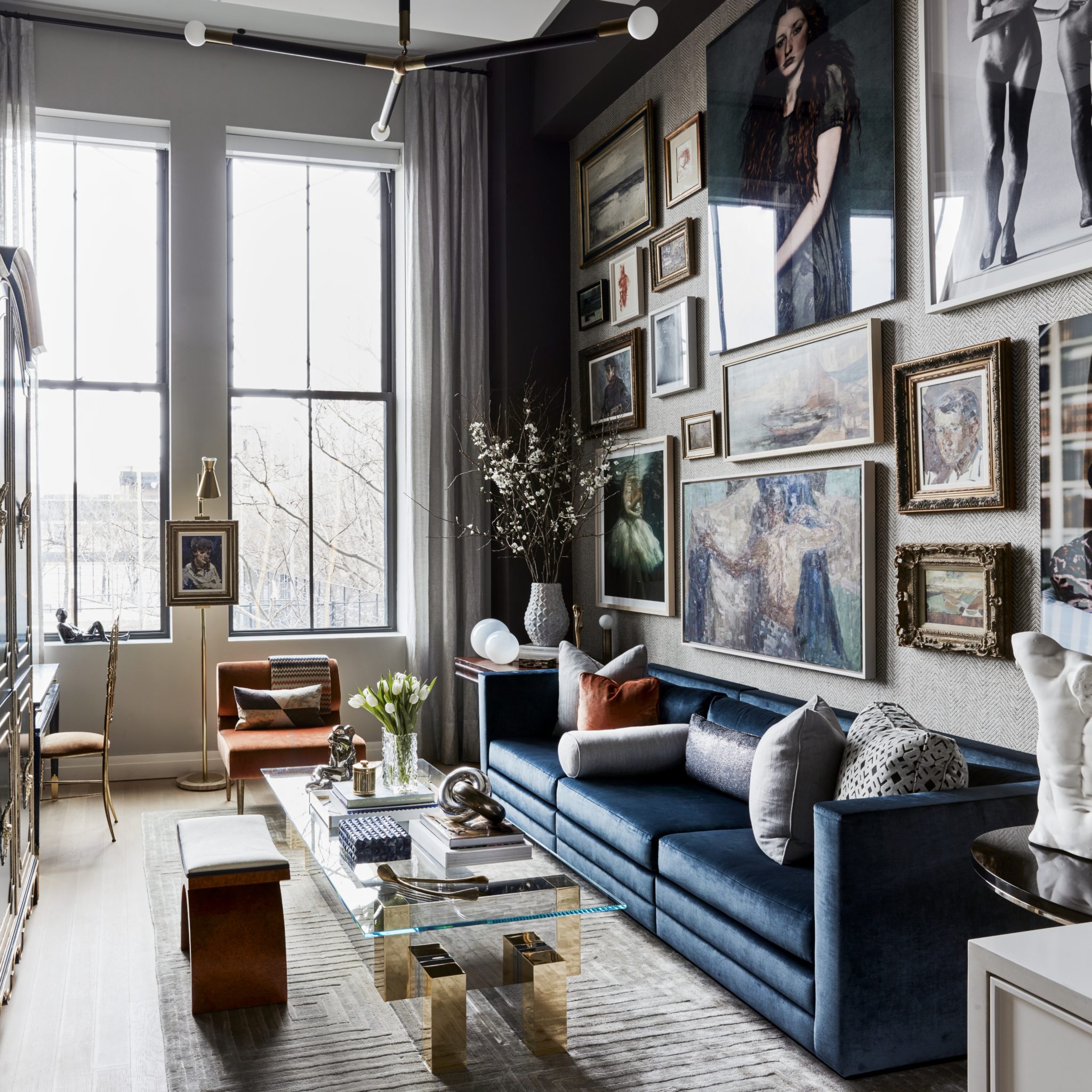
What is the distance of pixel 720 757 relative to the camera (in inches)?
168

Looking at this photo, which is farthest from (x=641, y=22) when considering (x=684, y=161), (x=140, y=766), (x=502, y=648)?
(x=140, y=766)

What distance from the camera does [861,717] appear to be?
3492 mm

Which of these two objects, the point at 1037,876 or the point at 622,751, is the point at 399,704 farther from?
the point at 1037,876

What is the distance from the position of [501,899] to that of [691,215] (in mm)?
3777

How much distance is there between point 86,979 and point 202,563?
3.38 meters

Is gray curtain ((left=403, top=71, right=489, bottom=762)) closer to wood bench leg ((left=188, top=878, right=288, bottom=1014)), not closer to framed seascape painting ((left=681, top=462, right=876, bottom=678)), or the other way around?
framed seascape painting ((left=681, top=462, right=876, bottom=678))

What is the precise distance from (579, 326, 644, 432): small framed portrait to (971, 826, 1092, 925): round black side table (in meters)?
4.44

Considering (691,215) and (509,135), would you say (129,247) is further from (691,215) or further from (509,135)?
(691,215)

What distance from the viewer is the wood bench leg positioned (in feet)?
10.8

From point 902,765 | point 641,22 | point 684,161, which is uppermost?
point 684,161

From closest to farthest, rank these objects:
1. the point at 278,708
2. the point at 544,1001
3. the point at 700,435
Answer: the point at 544,1001, the point at 700,435, the point at 278,708

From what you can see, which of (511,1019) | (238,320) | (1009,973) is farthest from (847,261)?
(238,320)

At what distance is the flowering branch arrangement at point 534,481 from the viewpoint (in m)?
6.82

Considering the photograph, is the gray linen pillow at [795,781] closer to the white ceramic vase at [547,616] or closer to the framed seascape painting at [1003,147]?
the framed seascape painting at [1003,147]
